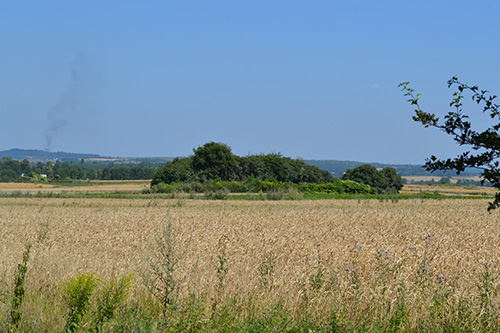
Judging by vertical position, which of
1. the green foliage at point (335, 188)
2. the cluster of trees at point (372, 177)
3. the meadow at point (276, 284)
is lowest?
the meadow at point (276, 284)

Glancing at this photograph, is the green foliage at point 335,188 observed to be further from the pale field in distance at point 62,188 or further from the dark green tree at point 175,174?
the pale field in distance at point 62,188

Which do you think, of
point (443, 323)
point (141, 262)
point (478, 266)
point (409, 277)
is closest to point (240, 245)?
point (141, 262)

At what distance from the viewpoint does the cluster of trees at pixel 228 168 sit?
79.2 meters

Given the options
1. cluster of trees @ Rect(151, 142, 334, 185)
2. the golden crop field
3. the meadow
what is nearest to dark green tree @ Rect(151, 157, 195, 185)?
cluster of trees @ Rect(151, 142, 334, 185)

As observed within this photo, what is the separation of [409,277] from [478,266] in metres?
1.84

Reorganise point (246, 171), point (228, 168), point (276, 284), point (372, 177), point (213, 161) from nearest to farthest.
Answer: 1. point (276, 284)
2. point (213, 161)
3. point (228, 168)
4. point (246, 171)
5. point (372, 177)

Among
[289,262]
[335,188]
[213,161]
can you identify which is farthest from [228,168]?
[289,262]

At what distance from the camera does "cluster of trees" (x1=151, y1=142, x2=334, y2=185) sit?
79.2 m

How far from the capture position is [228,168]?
8431cm

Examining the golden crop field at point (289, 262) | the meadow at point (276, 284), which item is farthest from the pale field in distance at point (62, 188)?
the meadow at point (276, 284)

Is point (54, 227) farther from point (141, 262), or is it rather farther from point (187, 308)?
point (187, 308)

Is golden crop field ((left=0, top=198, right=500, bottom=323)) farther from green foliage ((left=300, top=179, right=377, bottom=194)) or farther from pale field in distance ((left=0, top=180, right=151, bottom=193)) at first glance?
pale field in distance ((left=0, top=180, right=151, bottom=193))

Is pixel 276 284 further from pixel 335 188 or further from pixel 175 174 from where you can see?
pixel 175 174

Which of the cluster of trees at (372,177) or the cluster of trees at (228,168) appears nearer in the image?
the cluster of trees at (228,168)
